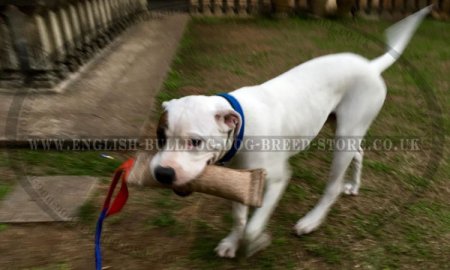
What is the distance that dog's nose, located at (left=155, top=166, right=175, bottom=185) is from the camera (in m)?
2.15

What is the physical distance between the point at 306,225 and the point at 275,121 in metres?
0.80

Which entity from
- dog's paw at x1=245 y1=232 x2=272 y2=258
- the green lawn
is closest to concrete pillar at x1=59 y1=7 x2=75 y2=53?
the green lawn

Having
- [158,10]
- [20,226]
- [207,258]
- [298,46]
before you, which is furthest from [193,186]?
[158,10]

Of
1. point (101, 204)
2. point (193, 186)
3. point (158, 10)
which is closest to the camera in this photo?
point (193, 186)

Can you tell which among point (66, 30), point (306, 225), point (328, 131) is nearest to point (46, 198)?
point (306, 225)

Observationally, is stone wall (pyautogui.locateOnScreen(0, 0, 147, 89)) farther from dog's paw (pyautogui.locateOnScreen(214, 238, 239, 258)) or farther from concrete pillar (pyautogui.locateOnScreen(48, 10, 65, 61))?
dog's paw (pyautogui.locateOnScreen(214, 238, 239, 258))

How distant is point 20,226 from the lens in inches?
116

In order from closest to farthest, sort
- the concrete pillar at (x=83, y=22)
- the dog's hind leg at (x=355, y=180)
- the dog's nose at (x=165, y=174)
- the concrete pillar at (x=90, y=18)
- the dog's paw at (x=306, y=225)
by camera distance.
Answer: the dog's nose at (x=165, y=174) → the dog's paw at (x=306, y=225) → the dog's hind leg at (x=355, y=180) → the concrete pillar at (x=83, y=22) → the concrete pillar at (x=90, y=18)

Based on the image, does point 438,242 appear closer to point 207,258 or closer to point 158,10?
point 207,258

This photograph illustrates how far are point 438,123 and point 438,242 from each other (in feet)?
7.14

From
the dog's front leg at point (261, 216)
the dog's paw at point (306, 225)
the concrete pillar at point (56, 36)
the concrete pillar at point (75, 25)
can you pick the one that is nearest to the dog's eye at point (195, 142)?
the dog's front leg at point (261, 216)

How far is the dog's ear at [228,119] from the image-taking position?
2262mm

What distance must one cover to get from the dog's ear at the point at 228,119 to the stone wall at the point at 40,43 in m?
3.19

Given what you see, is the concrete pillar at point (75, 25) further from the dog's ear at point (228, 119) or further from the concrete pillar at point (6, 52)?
the dog's ear at point (228, 119)
